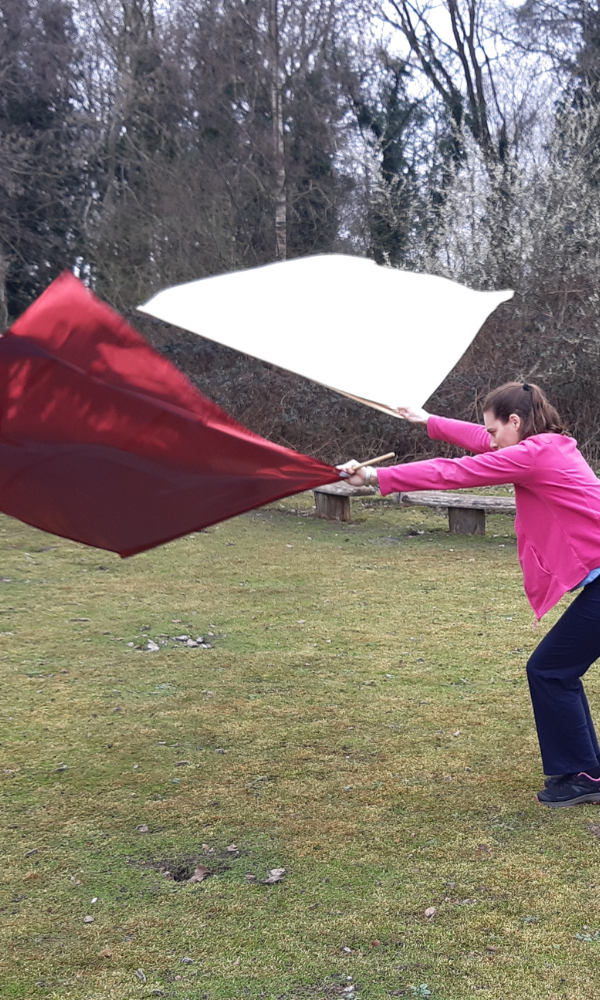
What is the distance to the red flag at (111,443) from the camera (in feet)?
11.8

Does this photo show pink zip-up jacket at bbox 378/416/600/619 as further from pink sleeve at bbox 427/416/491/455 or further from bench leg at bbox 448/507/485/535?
bench leg at bbox 448/507/485/535

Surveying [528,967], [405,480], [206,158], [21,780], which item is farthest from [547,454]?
[206,158]

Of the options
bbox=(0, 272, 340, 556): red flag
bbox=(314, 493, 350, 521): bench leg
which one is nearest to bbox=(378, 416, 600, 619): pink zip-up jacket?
bbox=(0, 272, 340, 556): red flag

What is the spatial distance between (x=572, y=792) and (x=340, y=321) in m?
2.48

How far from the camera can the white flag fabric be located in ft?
13.3

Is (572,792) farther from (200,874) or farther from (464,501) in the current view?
(464,501)

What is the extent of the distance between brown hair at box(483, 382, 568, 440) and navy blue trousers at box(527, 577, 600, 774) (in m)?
0.75

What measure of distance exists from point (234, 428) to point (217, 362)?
675 inches

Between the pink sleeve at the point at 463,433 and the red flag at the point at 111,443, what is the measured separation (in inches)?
32.8

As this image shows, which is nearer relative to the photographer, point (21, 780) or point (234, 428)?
point (234, 428)

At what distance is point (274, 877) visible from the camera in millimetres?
3842

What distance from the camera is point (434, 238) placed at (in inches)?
763

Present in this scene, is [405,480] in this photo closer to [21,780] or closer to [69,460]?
[69,460]

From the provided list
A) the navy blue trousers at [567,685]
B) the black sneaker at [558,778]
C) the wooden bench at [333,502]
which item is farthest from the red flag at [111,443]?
the wooden bench at [333,502]
